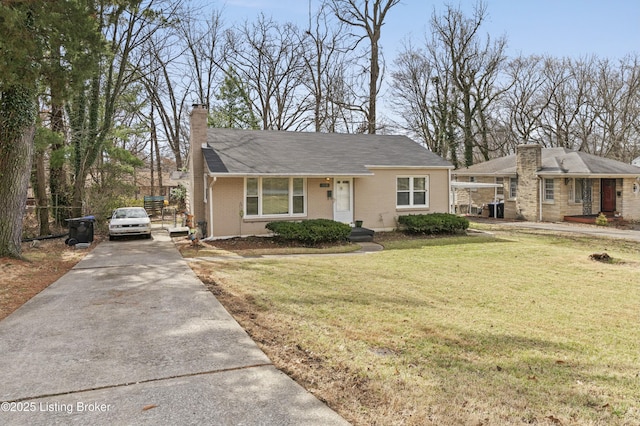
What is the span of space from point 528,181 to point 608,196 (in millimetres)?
4925

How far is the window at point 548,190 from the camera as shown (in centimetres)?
2342

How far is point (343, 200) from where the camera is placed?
1722 centimetres

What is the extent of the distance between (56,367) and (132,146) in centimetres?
3704

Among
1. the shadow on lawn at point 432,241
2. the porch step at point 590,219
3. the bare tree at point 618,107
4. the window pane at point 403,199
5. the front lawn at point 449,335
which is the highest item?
the bare tree at point 618,107

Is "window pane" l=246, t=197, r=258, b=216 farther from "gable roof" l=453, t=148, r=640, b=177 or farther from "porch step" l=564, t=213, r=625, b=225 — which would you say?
"porch step" l=564, t=213, r=625, b=225

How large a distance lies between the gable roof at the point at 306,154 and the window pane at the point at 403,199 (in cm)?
125

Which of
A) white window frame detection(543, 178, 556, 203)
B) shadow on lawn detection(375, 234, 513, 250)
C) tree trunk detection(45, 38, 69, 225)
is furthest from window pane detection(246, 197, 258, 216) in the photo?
white window frame detection(543, 178, 556, 203)

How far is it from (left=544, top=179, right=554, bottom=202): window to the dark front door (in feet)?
11.7

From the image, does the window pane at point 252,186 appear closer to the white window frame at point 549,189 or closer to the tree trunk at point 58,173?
the tree trunk at point 58,173

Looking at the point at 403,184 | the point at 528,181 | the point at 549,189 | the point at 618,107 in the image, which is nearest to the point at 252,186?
the point at 403,184

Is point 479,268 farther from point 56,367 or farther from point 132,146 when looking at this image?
point 132,146

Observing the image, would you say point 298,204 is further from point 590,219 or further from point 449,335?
point 590,219

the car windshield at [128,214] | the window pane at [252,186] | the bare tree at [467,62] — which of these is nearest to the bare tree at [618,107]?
the bare tree at [467,62]

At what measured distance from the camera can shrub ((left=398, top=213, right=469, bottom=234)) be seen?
55.7 feet
